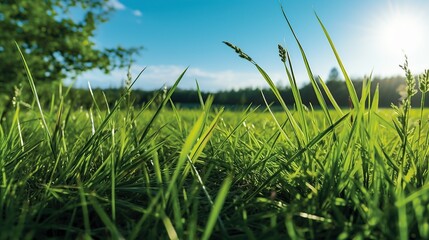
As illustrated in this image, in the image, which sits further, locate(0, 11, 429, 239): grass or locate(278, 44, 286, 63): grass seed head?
locate(278, 44, 286, 63): grass seed head

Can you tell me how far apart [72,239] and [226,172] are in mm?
561

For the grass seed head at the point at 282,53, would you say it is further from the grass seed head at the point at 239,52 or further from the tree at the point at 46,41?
the tree at the point at 46,41

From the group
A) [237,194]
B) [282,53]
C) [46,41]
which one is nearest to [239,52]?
[282,53]

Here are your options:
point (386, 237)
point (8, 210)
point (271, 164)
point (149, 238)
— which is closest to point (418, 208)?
point (386, 237)

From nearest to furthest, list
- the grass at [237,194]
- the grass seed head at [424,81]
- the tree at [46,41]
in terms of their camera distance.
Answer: the grass at [237,194]
the grass seed head at [424,81]
the tree at [46,41]

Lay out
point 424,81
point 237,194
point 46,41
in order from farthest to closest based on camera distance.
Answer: point 46,41
point 237,194
point 424,81

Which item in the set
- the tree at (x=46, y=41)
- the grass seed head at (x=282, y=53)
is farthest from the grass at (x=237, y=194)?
the tree at (x=46, y=41)

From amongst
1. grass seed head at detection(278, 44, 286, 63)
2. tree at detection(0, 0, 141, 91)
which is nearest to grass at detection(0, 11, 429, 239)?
grass seed head at detection(278, 44, 286, 63)

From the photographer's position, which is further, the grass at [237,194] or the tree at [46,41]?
the tree at [46,41]

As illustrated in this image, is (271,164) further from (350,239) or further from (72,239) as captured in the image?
(72,239)

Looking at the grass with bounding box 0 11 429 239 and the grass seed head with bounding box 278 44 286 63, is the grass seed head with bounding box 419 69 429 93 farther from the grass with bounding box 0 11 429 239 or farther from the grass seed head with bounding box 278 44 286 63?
the grass seed head with bounding box 278 44 286 63

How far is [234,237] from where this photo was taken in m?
0.74

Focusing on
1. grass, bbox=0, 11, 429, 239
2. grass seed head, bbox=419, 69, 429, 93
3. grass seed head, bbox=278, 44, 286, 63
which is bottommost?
grass, bbox=0, 11, 429, 239

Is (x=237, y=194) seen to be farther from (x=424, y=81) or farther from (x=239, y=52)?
(x=424, y=81)
